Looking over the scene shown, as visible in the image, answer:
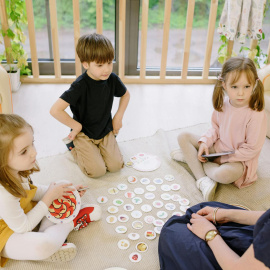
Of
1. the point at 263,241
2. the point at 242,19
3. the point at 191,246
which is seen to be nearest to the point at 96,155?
the point at 191,246

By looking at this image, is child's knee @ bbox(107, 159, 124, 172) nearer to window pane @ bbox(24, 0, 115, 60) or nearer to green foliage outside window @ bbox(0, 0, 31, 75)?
green foliage outside window @ bbox(0, 0, 31, 75)

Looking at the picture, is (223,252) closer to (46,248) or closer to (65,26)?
(46,248)

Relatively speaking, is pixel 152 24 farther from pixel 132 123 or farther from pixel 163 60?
pixel 132 123

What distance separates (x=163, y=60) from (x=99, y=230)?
7.08 feet

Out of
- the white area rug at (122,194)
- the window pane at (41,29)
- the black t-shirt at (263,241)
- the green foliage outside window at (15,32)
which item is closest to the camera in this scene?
the black t-shirt at (263,241)

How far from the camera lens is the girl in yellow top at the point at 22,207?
4.14 ft

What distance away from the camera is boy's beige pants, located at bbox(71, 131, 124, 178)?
1941 mm

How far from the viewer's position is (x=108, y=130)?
2049mm

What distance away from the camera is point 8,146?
1249mm

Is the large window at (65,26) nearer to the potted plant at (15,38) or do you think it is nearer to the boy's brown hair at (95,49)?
the potted plant at (15,38)

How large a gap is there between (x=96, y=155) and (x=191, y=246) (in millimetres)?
883

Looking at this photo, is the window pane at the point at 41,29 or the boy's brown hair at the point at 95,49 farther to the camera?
the window pane at the point at 41,29

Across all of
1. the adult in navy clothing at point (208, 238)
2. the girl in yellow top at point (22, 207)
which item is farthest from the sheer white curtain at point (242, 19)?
A: the girl in yellow top at point (22, 207)

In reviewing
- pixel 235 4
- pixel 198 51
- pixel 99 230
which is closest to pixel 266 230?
pixel 99 230
